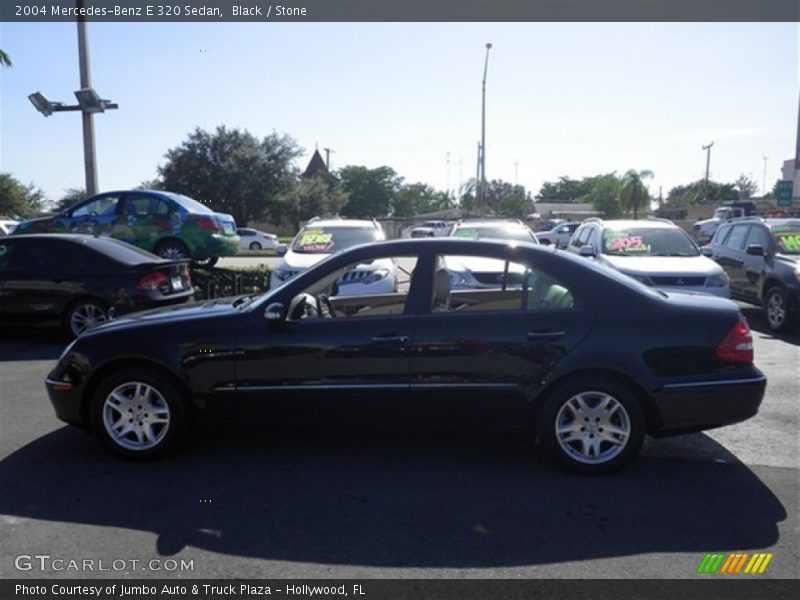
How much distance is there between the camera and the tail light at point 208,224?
13.2 metres

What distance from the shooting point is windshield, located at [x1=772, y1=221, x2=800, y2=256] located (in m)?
10.8

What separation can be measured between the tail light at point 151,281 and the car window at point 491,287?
508cm

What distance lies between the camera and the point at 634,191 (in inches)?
2453

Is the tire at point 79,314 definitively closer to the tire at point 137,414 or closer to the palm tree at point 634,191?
the tire at point 137,414

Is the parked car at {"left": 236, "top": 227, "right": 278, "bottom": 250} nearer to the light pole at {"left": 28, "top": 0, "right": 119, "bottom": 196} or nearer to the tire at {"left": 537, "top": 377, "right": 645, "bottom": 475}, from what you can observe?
the light pole at {"left": 28, "top": 0, "right": 119, "bottom": 196}

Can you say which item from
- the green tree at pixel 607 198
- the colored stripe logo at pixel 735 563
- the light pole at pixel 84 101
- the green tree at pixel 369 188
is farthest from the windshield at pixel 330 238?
the green tree at pixel 369 188

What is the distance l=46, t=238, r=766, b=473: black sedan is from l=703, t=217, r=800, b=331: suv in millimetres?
6185

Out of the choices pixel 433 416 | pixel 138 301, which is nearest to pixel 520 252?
pixel 433 416

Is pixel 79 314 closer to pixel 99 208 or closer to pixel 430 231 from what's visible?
pixel 99 208

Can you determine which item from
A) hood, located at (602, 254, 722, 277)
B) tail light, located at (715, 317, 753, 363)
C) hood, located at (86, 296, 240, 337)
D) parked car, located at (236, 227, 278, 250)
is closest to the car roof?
hood, located at (86, 296, 240, 337)

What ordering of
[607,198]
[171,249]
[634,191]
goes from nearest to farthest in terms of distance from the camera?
[171,249] → [634,191] → [607,198]

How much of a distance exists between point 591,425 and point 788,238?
8.24 meters

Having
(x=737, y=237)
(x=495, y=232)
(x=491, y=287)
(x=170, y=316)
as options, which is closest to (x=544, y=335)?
(x=491, y=287)

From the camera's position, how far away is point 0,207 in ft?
169
